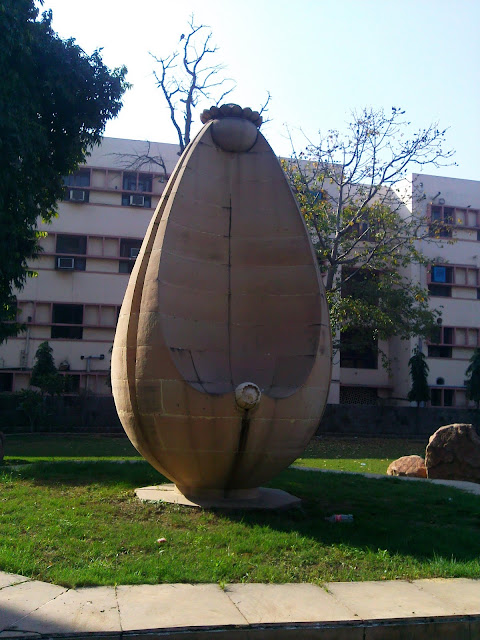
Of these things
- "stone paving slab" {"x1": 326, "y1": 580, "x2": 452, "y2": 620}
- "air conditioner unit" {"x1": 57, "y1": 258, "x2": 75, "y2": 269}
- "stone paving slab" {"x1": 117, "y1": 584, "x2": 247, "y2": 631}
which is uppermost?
"air conditioner unit" {"x1": 57, "y1": 258, "x2": 75, "y2": 269}

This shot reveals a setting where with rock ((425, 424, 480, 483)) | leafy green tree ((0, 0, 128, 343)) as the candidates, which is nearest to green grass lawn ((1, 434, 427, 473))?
rock ((425, 424, 480, 483))

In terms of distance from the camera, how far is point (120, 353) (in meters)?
8.45

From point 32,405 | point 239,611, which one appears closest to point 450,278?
point 32,405

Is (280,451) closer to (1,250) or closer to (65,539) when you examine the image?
(65,539)

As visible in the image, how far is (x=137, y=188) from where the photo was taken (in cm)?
3619

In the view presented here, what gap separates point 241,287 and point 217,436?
2.23 meters

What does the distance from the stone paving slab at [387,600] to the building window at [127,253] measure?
102 feet

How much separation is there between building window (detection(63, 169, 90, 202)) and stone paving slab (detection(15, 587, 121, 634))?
32.1 m

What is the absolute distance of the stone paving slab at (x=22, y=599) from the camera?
4.57 metres

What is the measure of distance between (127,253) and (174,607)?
3251 cm

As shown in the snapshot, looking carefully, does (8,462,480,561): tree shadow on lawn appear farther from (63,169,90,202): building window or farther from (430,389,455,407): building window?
(430,389,455,407): building window

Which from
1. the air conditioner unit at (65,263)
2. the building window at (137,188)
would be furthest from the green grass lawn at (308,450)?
the building window at (137,188)

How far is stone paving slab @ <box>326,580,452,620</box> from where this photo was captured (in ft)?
16.2

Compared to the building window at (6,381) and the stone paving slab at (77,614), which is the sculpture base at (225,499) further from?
the building window at (6,381)
